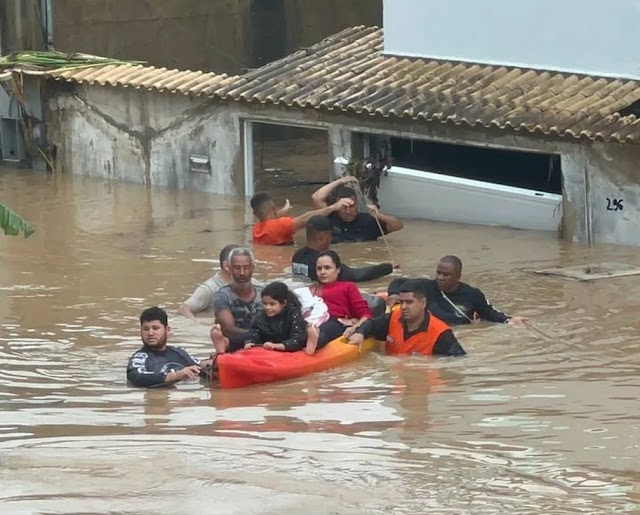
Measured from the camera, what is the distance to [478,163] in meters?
21.3

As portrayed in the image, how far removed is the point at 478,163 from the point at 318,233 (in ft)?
19.9

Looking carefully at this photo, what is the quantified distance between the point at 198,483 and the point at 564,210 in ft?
35.5

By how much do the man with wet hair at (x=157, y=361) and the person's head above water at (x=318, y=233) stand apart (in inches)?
144

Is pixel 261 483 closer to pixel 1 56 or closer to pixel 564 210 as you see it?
pixel 564 210

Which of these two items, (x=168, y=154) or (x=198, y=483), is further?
(x=168, y=154)

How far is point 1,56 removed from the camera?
27062mm

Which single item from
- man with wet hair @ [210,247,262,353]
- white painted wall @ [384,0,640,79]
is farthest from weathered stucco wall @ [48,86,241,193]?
man with wet hair @ [210,247,262,353]

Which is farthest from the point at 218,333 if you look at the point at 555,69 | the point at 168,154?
the point at 168,154

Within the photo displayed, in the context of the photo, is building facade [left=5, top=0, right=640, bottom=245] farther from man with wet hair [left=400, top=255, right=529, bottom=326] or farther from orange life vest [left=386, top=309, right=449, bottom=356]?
orange life vest [left=386, top=309, right=449, bottom=356]

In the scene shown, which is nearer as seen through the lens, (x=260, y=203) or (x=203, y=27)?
(x=260, y=203)

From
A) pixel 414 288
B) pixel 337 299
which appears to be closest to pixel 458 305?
pixel 337 299

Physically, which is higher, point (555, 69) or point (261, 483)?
point (555, 69)

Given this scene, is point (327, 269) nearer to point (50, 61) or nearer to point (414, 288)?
point (414, 288)

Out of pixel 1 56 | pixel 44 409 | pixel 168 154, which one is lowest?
pixel 44 409
